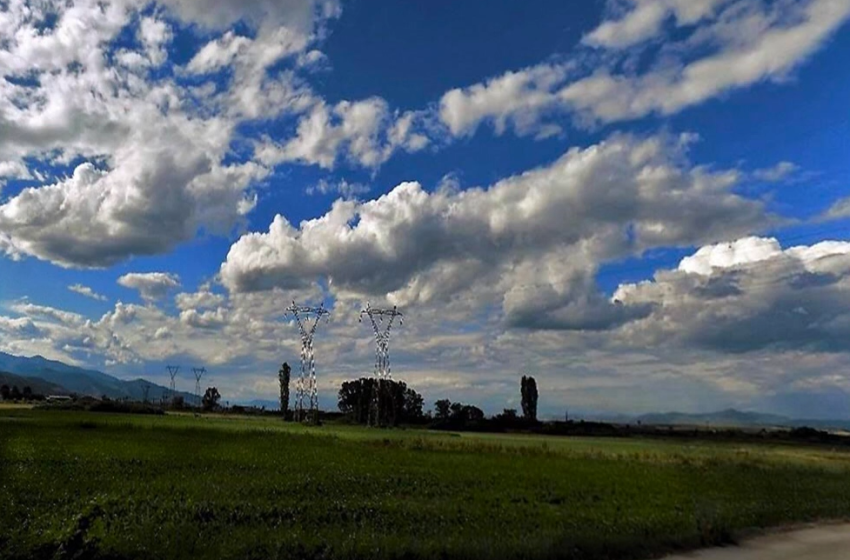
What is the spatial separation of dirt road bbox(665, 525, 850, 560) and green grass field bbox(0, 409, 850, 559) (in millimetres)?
751

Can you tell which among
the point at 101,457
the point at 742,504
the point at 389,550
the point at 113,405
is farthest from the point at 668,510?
the point at 113,405

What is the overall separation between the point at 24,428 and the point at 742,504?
195 feet

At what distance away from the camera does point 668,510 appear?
2692 centimetres

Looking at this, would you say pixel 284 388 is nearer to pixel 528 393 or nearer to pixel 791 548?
pixel 528 393

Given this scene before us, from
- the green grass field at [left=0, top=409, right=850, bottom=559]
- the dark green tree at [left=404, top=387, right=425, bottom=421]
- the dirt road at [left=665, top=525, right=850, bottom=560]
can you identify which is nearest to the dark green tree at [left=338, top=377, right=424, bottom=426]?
the dark green tree at [left=404, top=387, right=425, bottom=421]

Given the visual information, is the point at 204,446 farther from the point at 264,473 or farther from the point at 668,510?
the point at 668,510

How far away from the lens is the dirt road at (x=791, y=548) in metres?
19.1

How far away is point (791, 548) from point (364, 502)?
43.2 ft

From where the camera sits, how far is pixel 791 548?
21062 millimetres

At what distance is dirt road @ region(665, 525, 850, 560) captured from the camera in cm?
1909

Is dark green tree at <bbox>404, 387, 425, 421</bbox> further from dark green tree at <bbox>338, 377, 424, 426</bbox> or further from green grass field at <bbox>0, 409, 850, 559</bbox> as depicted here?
green grass field at <bbox>0, 409, 850, 559</bbox>

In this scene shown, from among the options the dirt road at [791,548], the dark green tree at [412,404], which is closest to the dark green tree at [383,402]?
the dark green tree at [412,404]

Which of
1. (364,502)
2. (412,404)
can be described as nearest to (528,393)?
(412,404)

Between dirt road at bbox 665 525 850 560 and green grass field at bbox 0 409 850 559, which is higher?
green grass field at bbox 0 409 850 559
